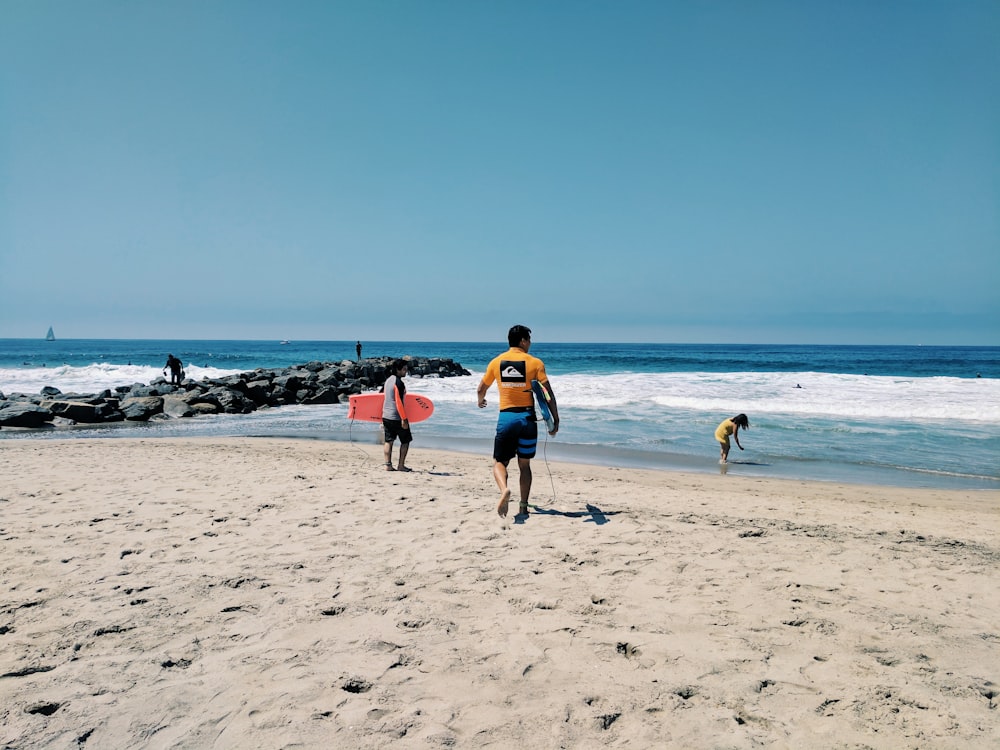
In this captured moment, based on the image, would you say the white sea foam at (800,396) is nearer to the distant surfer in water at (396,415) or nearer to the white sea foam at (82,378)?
the distant surfer in water at (396,415)

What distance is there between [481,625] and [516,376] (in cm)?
273

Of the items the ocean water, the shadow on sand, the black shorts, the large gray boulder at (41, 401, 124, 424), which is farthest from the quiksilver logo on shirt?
the large gray boulder at (41, 401, 124, 424)

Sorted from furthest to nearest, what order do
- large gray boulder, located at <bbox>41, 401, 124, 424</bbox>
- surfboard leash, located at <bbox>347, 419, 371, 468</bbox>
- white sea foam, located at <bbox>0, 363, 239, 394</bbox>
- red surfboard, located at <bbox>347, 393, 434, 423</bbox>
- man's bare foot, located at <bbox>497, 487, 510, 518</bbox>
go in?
white sea foam, located at <bbox>0, 363, 239, 394</bbox> → large gray boulder, located at <bbox>41, 401, 124, 424</bbox> → red surfboard, located at <bbox>347, 393, 434, 423</bbox> → surfboard leash, located at <bbox>347, 419, 371, 468</bbox> → man's bare foot, located at <bbox>497, 487, 510, 518</bbox>

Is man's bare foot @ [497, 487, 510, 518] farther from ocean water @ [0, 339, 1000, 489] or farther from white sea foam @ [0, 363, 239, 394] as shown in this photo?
white sea foam @ [0, 363, 239, 394]

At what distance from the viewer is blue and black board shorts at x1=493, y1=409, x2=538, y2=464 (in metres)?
5.93

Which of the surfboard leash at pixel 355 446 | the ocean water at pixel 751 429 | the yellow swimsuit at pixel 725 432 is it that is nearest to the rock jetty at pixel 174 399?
the ocean water at pixel 751 429

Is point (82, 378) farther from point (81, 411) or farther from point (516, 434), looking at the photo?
point (516, 434)

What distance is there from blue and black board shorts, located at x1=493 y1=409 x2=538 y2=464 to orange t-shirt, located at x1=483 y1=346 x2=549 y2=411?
0.36ft

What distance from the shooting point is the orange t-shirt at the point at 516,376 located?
5.88m

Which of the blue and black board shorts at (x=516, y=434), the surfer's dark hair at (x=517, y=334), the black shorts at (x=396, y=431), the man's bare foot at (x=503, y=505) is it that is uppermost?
the surfer's dark hair at (x=517, y=334)

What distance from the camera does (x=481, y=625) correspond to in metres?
3.63

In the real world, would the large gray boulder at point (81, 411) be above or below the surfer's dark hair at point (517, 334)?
below

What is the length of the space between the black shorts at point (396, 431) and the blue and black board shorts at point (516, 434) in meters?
3.37

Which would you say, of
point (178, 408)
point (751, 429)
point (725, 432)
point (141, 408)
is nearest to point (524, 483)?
point (725, 432)
